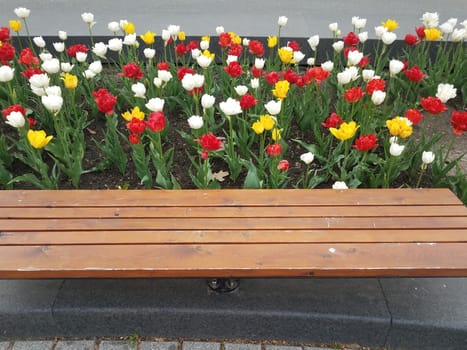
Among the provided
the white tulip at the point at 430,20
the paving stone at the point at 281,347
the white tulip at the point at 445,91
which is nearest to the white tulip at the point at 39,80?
the paving stone at the point at 281,347

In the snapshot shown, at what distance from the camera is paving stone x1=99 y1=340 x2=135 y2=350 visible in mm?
1767

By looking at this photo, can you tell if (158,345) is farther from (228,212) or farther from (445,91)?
(445,91)

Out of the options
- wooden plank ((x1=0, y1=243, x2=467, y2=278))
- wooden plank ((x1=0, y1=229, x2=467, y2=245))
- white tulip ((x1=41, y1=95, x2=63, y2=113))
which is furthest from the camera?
white tulip ((x1=41, y1=95, x2=63, y2=113))

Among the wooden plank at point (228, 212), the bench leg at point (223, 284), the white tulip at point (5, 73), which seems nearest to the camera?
the wooden plank at point (228, 212)

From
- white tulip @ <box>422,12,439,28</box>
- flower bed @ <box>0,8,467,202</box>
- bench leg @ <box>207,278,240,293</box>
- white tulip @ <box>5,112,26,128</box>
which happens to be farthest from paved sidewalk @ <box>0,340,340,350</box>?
white tulip @ <box>422,12,439,28</box>

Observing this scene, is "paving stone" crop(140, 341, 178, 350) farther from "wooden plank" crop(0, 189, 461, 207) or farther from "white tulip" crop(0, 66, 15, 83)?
"white tulip" crop(0, 66, 15, 83)

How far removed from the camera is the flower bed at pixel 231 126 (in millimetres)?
2049

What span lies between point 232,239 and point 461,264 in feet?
2.44

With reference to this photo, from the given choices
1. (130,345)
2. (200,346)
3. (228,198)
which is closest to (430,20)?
→ (228,198)

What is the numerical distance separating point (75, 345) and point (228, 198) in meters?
0.82

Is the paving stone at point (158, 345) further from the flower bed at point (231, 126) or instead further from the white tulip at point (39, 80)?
the white tulip at point (39, 80)

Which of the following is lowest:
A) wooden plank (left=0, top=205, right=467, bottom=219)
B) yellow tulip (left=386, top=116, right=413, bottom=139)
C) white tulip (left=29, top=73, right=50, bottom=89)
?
wooden plank (left=0, top=205, right=467, bottom=219)

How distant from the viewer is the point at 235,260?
1479 mm

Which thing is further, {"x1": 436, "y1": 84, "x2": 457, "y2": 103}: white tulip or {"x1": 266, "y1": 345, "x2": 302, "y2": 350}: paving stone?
{"x1": 436, "y1": 84, "x2": 457, "y2": 103}: white tulip
